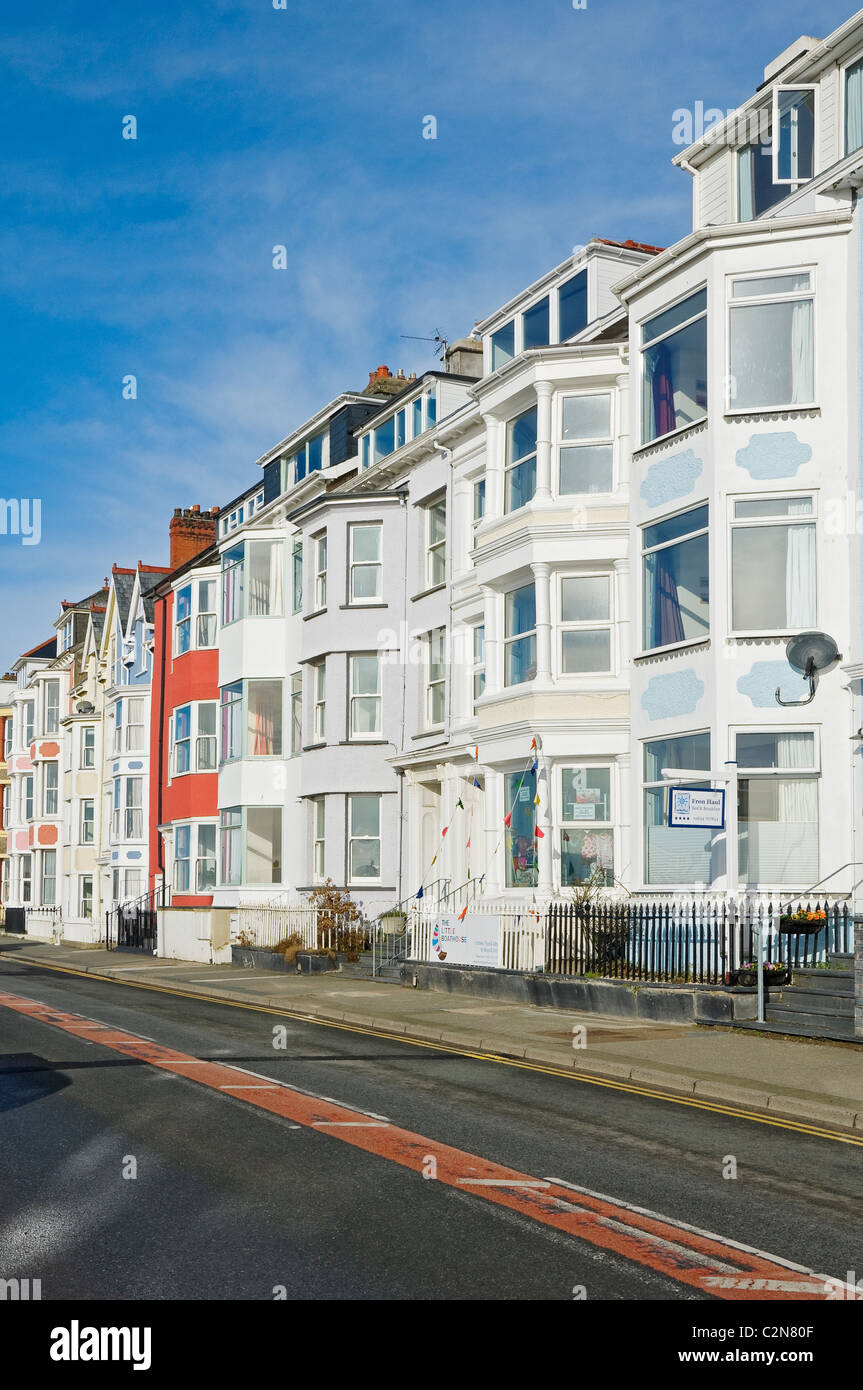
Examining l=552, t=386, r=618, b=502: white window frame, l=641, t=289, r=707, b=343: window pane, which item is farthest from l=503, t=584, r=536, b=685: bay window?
l=641, t=289, r=707, b=343: window pane

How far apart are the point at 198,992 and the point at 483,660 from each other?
8482 millimetres

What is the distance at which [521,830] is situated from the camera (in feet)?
82.6

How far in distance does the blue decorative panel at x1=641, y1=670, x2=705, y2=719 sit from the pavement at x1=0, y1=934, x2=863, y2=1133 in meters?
4.72

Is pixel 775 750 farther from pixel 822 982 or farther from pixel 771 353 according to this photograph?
pixel 771 353

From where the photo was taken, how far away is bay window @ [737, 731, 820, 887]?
19469mm

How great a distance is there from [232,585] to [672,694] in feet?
63.9

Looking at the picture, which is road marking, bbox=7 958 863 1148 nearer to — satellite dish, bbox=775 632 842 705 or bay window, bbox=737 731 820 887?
bay window, bbox=737 731 820 887

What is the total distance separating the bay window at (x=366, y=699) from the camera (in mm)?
32344

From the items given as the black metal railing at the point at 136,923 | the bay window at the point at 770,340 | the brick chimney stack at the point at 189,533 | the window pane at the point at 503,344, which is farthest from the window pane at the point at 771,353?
the brick chimney stack at the point at 189,533

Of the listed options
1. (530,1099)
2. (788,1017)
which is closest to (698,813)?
(788,1017)

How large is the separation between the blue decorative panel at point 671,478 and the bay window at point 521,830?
17.4 feet

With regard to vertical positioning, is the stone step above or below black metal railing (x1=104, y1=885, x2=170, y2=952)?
above

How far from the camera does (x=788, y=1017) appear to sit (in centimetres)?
1705
